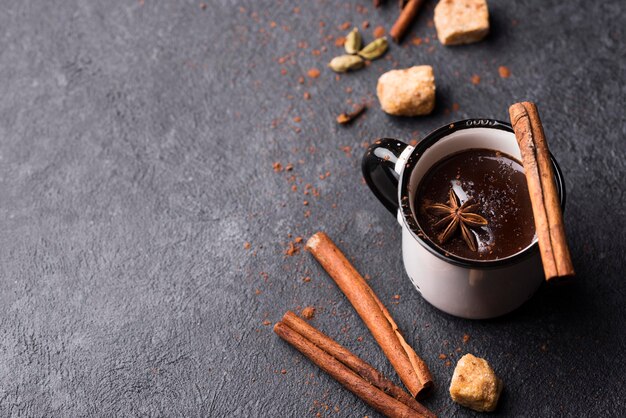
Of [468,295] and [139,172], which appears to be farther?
[139,172]

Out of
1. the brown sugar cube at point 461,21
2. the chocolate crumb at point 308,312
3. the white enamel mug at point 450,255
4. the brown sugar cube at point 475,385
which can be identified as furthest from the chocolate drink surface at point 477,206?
the brown sugar cube at point 461,21

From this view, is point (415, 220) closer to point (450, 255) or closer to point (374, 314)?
point (450, 255)

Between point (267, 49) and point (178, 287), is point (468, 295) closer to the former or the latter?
point (178, 287)

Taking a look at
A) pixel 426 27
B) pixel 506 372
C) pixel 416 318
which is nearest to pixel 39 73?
pixel 426 27

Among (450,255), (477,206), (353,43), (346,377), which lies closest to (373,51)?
(353,43)

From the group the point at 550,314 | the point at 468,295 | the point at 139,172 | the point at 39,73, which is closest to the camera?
the point at 468,295
